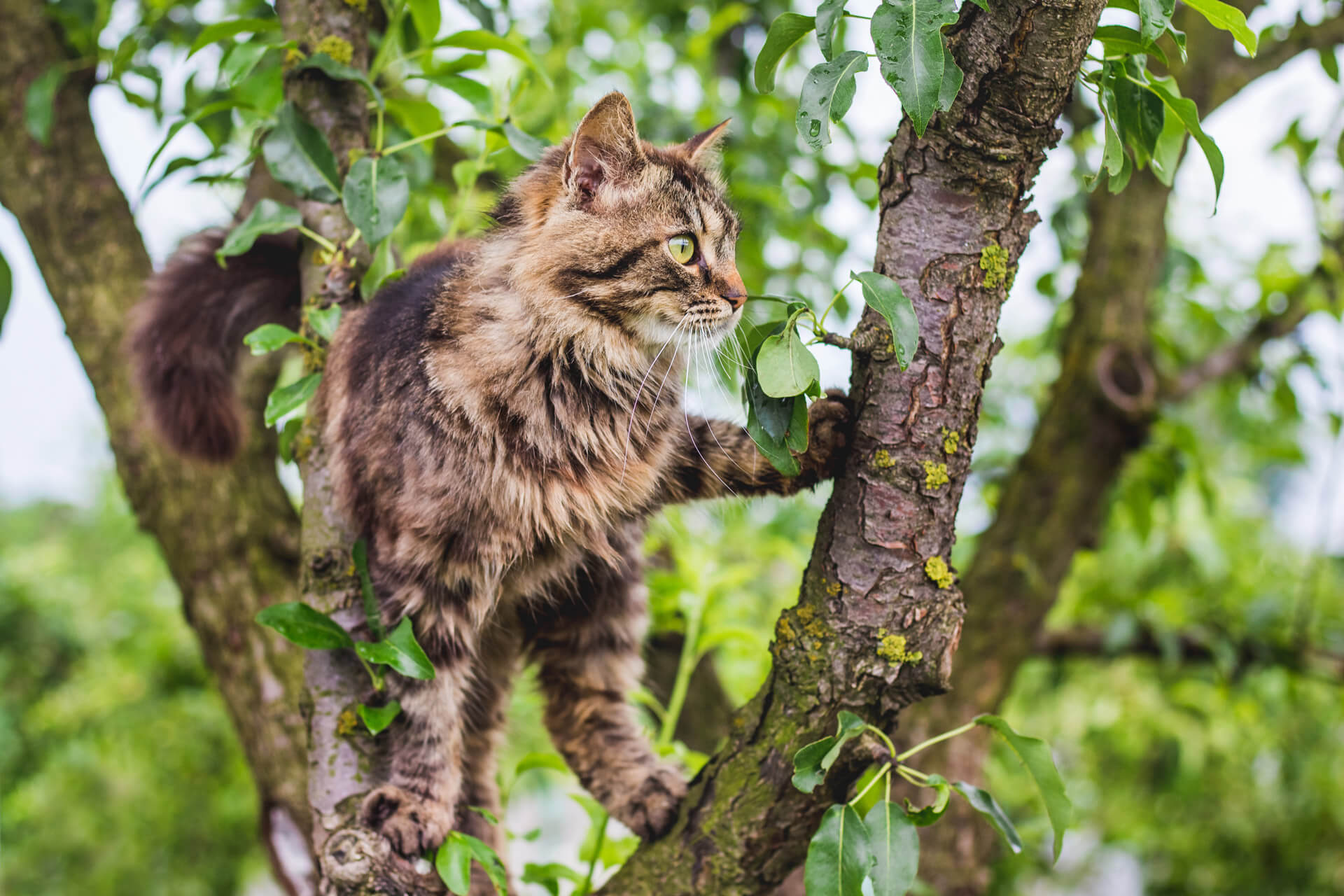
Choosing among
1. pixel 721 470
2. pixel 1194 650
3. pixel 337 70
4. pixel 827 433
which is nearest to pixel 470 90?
pixel 337 70

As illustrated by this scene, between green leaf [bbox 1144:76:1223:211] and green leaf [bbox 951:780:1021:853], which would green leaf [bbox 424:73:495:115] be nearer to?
green leaf [bbox 1144:76:1223:211]

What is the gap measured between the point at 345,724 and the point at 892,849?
2.82 feet

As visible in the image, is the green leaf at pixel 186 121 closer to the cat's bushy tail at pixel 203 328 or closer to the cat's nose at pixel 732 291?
the cat's bushy tail at pixel 203 328

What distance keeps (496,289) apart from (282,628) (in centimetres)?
63

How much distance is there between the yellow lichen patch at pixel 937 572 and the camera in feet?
4.22

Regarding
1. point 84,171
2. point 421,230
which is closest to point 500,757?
point 421,230

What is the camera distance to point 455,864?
4.51 ft

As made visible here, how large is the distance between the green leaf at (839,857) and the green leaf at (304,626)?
76 cm

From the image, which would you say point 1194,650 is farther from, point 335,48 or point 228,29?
point 228,29

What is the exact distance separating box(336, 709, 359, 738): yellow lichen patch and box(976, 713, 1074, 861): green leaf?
3.13 ft

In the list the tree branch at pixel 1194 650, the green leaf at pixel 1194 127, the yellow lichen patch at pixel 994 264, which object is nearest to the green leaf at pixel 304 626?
the yellow lichen patch at pixel 994 264

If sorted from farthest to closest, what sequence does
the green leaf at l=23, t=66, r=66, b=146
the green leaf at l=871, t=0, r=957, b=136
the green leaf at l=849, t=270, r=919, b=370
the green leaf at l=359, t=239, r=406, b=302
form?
the green leaf at l=23, t=66, r=66, b=146
the green leaf at l=359, t=239, r=406, b=302
the green leaf at l=849, t=270, r=919, b=370
the green leaf at l=871, t=0, r=957, b=136

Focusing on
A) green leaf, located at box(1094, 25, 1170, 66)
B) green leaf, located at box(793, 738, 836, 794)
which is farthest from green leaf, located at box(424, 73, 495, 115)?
green leaf, located at box(793, 738, 836, 794)

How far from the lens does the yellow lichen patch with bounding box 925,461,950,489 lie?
4.13 feet
